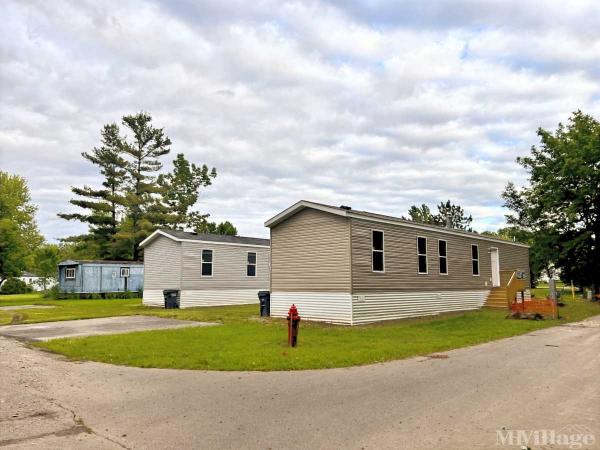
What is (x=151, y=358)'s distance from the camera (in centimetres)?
964

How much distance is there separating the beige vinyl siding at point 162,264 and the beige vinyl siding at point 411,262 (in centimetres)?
1286

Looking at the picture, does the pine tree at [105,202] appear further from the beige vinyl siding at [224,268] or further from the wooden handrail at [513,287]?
the wooden handrail at [513,287]

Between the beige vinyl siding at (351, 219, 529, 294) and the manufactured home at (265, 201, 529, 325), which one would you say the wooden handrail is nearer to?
the beige vinyl siding at (351, 219, 529, 294)

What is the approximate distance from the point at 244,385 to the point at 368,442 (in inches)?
123

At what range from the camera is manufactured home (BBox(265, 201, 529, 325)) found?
54.4 feet

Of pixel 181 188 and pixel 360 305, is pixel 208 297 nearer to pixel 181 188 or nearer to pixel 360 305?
pixel 360 305

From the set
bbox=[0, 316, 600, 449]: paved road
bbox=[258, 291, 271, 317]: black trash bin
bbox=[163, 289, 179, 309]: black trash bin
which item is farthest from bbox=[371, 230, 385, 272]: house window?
bbox=[163, 289, 179, 309]: black trash bin

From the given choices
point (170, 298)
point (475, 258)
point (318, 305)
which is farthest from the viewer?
point (170, 298)

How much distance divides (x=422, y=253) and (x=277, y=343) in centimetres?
1045

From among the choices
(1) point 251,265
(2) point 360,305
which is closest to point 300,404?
(2) point 360,305

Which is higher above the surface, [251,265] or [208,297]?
[251,265]

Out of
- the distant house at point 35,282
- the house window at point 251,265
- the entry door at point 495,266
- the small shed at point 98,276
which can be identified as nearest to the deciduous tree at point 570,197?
the entry door at point 495,266

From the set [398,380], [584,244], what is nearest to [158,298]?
[398,380]

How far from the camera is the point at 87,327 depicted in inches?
621
